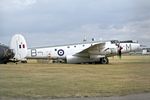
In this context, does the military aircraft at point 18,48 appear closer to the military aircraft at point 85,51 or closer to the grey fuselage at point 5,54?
the grey fuselage at point 5,54

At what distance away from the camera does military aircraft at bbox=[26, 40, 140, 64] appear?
4431cm

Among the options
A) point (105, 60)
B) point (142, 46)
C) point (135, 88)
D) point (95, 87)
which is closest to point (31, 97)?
point (95, 87)

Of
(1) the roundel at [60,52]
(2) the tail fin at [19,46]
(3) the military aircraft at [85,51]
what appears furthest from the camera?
(1) the roundel at [60,52]

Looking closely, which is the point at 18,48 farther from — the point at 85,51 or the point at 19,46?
the point at 85,51

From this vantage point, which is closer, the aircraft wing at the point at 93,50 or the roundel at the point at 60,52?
the aircraft wing at the point at 93,50

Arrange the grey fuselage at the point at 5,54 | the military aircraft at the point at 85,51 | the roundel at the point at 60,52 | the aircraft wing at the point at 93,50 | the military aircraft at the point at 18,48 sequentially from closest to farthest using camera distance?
the grey fuselage at the point at 5,54 < the aircraft wing at the point at 93,50 < the military aircraft at the point at 85,51 < the military aircraft at the point at 18,48 < the roundel at the point at 60,52

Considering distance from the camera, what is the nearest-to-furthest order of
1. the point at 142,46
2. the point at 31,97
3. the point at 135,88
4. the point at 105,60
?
the point at 31,97 < the point at 135,88 < the point at 105,60 < the point at 142,46

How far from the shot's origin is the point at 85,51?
147 feet

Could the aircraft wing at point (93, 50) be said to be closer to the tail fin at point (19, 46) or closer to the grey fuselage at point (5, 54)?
the tail fin at point (19, 46)

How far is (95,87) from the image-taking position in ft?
55.4

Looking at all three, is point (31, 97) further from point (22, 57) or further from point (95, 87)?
point (22, 57)

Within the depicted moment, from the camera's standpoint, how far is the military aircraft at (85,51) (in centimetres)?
4431

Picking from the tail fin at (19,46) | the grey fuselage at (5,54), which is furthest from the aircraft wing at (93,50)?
the grey fuselage at (5,54)

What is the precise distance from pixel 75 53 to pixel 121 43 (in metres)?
6.05
